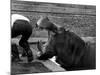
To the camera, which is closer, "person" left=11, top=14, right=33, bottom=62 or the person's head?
"person" left=11, top=14, right=33, bottom=62

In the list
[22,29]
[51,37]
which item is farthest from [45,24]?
[22,29]

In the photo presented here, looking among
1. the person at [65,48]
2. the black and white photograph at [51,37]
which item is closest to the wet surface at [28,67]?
the black and white photograph at [51,37]

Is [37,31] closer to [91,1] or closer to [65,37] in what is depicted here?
[65,37]

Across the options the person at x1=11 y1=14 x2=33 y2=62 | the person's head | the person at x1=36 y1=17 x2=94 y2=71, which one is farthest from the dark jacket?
the person at x1=11 y1=14 x2=33 y2=62

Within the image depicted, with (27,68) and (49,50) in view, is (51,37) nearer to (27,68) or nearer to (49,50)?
(49,50)

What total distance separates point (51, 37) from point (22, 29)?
1.35 feet

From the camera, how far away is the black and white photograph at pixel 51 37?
2.56 metres

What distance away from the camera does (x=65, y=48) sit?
2.77m

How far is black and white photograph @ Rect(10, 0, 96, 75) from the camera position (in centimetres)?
256

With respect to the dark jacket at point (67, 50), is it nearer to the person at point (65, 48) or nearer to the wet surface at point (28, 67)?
the person at point (65, 48)

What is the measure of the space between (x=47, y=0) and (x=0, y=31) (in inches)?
29.0

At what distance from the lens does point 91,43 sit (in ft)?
9.43

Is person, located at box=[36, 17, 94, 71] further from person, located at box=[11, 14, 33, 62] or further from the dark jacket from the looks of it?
person, located at box=[11, 14, 33, 62]

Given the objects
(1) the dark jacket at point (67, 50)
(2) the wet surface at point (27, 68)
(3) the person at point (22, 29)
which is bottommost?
(2) the wet surface at point (27, 68)
